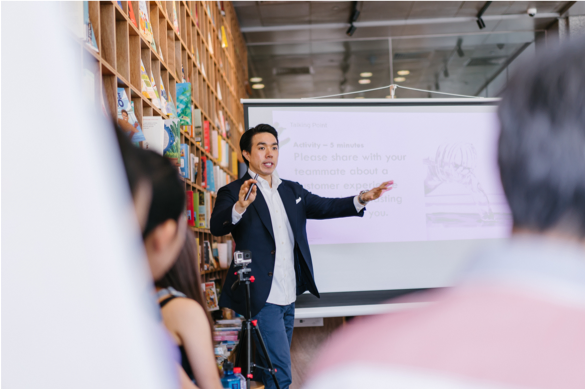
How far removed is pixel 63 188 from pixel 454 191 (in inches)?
120

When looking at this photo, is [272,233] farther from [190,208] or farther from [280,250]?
[190,208]

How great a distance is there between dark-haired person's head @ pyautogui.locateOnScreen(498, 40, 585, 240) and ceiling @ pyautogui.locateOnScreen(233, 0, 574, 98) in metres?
5.44

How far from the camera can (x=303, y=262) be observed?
2480 millimetres

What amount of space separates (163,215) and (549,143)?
418 mm

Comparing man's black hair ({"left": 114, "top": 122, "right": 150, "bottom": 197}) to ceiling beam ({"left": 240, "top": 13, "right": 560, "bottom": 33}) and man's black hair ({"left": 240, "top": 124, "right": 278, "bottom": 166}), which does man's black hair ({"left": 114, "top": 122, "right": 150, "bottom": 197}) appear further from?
ceiling beam ({"left": 240, "top": 13, "right": 560, "bottom": 33})

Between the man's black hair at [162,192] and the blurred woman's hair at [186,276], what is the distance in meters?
0.12

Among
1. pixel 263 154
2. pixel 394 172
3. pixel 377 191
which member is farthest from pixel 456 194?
pixel 263 154

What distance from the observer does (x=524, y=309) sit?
0.33m

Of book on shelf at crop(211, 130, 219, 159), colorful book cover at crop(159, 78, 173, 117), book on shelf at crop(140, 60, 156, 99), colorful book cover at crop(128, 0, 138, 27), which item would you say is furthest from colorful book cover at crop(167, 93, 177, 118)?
book on shelf at crop(211, 130, 219, 159)

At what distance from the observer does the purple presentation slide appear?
3.09m

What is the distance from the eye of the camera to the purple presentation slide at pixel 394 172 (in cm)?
309

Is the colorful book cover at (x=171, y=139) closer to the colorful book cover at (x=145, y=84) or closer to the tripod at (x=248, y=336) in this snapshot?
the colorful book cover at (x=145, y=84)

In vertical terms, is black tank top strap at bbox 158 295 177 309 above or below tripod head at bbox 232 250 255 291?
above

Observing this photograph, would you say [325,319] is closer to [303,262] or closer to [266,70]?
[303,262]
